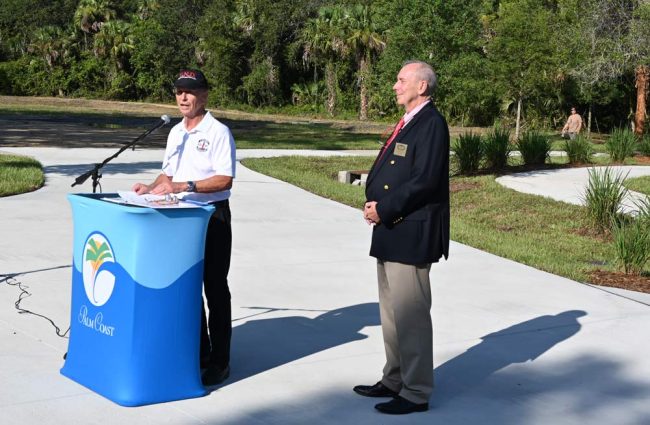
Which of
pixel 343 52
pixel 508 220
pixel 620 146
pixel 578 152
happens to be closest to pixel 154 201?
pixel 508 220

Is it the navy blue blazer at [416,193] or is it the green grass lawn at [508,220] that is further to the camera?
the green grass lawn at [508,220]

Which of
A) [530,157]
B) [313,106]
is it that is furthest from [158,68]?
[530,157]

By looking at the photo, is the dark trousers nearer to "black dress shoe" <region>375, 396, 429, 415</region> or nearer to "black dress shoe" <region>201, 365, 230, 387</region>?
"black dress shoe" <region>201, 365, 230, 387</region>

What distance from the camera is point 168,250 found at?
5184mm

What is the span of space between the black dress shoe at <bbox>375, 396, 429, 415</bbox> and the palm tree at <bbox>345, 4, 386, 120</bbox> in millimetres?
42154

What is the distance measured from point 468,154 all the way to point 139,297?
13.7 meters

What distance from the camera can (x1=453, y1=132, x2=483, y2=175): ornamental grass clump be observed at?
Result: 59.9 feet

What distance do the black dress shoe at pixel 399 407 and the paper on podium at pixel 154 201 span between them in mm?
1438

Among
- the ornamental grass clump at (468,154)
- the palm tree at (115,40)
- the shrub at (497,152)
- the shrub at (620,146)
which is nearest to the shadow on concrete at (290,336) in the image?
the ornamental grass clump at (468,154)

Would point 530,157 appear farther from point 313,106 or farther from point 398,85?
point 313,106

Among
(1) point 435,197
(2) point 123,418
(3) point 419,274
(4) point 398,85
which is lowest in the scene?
(2) point 123,418

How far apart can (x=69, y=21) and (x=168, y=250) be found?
234ft

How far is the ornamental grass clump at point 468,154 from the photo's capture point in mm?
18266

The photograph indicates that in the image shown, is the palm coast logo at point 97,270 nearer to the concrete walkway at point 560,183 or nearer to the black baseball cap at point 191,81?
the black baseball cap at point 191,81
